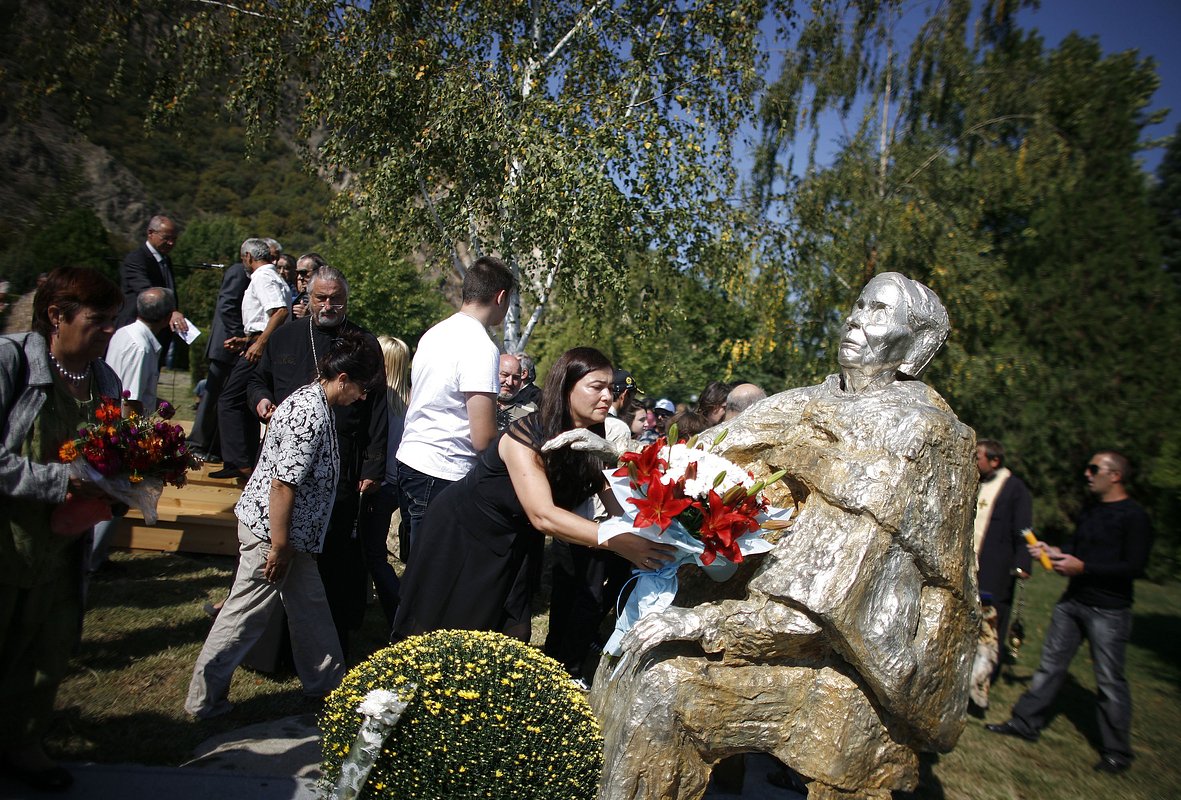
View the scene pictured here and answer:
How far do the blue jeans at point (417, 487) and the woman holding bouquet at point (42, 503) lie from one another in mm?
1651

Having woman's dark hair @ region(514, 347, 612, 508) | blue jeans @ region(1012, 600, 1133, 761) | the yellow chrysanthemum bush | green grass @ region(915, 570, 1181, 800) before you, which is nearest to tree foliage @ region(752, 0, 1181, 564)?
green grass @ region(915, 570, 1181, 800)

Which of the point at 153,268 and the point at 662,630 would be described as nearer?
the point at 662,630

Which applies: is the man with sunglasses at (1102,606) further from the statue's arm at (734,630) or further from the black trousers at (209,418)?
the black trousers at (209,418)

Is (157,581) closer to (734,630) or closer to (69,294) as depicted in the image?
(69,294)

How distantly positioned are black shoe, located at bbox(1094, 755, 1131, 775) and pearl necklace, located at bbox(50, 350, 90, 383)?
Answer: 665cm

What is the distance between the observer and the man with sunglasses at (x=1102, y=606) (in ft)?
17.6

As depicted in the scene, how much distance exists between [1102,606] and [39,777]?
20.9 feet

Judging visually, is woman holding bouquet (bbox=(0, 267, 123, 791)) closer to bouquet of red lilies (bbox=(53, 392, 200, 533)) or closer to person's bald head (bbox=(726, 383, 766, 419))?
bouquet of red lilies (bbox=(53, 392, 200, 533))

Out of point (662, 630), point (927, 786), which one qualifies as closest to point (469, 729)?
point (662, 630)

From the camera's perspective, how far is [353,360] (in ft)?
13.1

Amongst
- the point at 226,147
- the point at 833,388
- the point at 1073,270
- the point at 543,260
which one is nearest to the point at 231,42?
the point at 543,260

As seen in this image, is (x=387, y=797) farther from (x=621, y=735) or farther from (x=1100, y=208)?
(x=1100, y=208)

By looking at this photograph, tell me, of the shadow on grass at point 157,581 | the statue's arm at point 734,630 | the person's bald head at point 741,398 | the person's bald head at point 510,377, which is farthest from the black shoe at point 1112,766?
the shadow on grass at point 157,581

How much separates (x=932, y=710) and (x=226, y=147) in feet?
175
